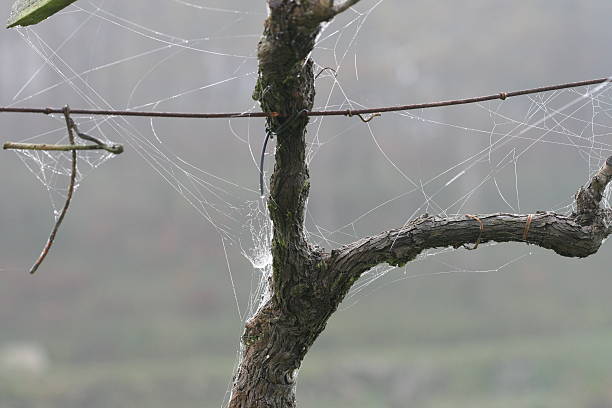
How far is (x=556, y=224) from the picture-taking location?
2.04 meters

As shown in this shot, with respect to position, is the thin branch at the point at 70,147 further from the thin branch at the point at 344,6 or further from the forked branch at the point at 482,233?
the forked branch at the point at 482,233

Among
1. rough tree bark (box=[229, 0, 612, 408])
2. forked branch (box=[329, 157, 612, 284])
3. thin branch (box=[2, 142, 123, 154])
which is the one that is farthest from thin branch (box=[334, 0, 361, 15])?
forked branch (box=[329, 157, 612, 284])

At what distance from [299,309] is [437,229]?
49 centimetres

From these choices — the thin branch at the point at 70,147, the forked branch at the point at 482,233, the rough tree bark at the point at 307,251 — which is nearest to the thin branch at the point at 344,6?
the rough tree bark at the point at 307,251

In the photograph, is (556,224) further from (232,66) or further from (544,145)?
(232,66)

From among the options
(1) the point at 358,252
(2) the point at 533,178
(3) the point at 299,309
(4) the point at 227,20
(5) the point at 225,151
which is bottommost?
(3) the point at 299,309

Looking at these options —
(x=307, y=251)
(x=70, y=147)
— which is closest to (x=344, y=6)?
(x=70, y=147)

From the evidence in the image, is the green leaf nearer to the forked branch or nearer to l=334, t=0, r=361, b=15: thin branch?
l=334, t=0, r=361, b=15: thin branch

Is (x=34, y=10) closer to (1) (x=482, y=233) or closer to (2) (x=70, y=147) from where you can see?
(2) (x=70, y=147)

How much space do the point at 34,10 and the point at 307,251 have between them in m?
0.99

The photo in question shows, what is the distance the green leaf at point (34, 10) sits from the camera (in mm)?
1583

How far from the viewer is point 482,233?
203 centimetres

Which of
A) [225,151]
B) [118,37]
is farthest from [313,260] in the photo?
[118,37]

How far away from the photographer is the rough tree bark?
6.31ft
